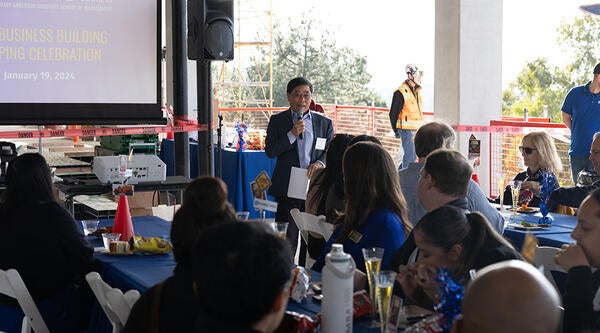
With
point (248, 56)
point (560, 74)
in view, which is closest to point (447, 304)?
point (248, 56)

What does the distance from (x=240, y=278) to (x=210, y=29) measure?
5.45 meters

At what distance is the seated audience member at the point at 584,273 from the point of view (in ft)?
8.64

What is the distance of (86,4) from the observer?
709 cm

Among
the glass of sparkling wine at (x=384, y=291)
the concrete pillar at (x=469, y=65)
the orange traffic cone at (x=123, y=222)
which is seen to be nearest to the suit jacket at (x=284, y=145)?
the orange traffic cone at (x=123, y=222)

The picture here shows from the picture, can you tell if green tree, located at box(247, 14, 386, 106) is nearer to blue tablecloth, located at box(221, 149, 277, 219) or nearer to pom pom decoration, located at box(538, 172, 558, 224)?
blue tablecloth, located at box(221, 149, 277, 219)

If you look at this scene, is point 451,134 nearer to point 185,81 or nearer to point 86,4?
point 86,4

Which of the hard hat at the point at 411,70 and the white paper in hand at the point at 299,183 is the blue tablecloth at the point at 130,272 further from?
the hard hat at the point at 411,70

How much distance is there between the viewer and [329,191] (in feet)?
14.7

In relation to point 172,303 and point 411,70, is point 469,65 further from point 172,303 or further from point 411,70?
point 172,303

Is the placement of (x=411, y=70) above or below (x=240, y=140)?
above

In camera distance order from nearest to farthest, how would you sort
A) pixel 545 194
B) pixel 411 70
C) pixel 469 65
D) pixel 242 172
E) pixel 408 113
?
pixel 545 194, pixel 242 172, pixel 469 65, pixel 408 113, pixel 411 70

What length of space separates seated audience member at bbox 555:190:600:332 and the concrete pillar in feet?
24.7

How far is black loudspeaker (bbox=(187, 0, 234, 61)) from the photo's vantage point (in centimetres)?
700

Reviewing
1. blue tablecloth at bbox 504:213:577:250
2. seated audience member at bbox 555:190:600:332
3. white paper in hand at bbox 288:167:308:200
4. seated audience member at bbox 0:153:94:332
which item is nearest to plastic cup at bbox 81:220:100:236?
seated audience member at bbox 0:153:94:332
